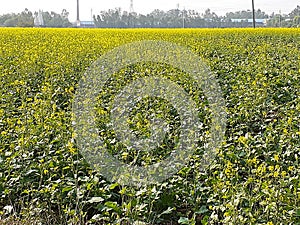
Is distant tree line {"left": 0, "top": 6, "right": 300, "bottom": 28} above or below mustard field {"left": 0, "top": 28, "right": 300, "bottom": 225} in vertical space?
above

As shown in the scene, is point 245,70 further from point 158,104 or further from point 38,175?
point 38,175

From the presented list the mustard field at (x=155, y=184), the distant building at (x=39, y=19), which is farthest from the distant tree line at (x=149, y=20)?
the mustard field at (x=155, y=184)

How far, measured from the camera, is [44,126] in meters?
5.28

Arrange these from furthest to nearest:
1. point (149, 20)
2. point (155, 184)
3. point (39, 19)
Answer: point (149, 20) < point (39, 19) < point (155, 184)

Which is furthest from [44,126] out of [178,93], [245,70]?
[245,70]

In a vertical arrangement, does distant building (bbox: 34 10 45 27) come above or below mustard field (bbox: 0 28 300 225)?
above

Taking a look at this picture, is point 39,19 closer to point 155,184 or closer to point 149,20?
point 149,20

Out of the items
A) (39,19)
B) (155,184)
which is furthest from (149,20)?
(155,184)

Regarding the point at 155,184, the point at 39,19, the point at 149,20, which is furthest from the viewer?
the point at 149,20

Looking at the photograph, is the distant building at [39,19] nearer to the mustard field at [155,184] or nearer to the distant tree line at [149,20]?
the distant tree line at [149,20]

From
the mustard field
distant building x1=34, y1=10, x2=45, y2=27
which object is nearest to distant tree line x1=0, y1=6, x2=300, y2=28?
distant building x1=34, y1=10, x2=45, y2=27

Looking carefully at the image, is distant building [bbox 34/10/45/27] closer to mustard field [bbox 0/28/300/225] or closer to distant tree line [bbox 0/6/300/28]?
distant tree line [bbox 0/6/300/28]

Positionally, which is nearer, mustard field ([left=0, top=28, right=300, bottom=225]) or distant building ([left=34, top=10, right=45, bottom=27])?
mustard field ([left=0, top=28, right=300, bottom=225])

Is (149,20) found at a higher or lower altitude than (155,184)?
higher
